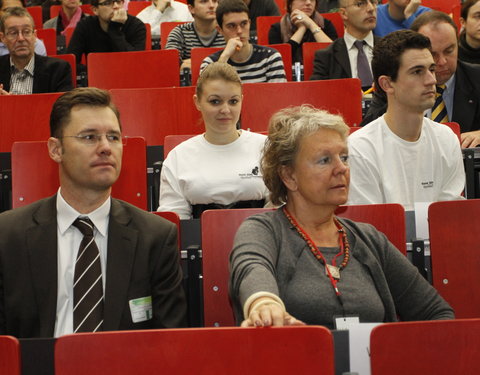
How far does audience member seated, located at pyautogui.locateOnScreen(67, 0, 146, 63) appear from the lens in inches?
229

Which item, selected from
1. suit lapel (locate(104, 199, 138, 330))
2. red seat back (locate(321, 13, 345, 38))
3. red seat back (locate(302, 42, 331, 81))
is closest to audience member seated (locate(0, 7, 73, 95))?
red seat back (locate(302, 42, 331, 81))

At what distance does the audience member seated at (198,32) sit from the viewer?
558 cm

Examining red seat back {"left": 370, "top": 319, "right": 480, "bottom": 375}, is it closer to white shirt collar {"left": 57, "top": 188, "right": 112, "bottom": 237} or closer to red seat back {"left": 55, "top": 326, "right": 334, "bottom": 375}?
red seat back {"left": 55, "top": 326, "right": 334, "bottom": 375}

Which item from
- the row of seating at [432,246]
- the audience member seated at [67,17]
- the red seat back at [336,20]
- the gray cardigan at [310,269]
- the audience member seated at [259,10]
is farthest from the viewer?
the audience member seated at [67,17]

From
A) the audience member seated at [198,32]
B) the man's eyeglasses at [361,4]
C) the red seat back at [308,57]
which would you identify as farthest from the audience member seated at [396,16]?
the audience member seated at [198,32]

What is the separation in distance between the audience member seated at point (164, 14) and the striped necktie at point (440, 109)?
10.9 feet

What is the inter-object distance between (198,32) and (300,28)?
2.36ft

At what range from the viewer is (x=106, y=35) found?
5.88 metres

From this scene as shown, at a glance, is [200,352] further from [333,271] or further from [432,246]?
[432,246]

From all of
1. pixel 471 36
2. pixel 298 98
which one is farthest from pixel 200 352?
pixel 471 36

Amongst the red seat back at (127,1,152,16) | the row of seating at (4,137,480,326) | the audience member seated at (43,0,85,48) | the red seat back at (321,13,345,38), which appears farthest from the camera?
the red seat back at (127,1,152,16)

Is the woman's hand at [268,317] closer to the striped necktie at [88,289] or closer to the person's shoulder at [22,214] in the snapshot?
the striped necktie at [88,289]

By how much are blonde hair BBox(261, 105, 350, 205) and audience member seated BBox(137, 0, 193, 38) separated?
15.0 ft

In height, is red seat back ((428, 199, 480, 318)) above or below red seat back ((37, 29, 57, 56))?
below
